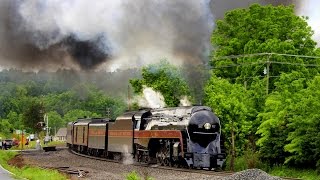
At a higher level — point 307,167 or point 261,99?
point 261,99

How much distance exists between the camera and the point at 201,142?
32.6 m

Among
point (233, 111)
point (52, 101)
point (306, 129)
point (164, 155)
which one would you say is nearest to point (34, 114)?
point (52, 101)

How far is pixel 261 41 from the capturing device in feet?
156

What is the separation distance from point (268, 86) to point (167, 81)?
8.45m

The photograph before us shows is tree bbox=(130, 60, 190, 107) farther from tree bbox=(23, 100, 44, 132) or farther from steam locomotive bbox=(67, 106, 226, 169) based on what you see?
tree bbox=(23, 100, 44, 132)

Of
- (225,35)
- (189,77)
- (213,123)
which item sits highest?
(225,35)

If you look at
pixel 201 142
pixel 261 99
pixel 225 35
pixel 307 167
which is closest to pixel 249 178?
pixel 307 167

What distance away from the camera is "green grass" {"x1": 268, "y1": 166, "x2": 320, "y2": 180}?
90.7 feet

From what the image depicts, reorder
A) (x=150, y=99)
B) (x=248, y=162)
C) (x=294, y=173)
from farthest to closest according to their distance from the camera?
(x=150, y=99), (x=248, y=162), (x=294, y=173)

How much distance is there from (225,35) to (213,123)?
19.5 meters

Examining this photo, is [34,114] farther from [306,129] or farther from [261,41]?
[306,129]

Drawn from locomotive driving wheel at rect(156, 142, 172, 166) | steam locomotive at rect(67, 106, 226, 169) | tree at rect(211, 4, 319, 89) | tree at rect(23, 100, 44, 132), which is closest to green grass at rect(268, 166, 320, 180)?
steam locomotive at rect(67, 106, 226, 169)

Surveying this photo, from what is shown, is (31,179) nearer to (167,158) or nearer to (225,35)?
(167,158)

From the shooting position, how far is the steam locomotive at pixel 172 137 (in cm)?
3219
